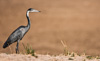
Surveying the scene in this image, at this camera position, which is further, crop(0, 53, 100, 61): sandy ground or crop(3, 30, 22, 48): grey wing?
crop(3, 30, 22, 48): grey wing

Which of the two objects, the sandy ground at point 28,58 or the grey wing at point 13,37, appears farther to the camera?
the grey wing at point 13,37

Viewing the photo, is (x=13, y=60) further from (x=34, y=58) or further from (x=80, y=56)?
(x=80, y=56)

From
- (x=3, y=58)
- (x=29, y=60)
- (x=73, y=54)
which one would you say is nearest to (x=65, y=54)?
(x=73, y=54)

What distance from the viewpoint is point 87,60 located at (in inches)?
353

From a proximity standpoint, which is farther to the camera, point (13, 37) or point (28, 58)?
point (13, 37)

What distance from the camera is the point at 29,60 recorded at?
26.9ft

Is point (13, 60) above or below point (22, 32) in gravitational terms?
below

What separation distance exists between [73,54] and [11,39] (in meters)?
2.66

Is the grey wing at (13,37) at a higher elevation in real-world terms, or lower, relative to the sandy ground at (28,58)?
higher

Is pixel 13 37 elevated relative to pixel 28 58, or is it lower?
elevated

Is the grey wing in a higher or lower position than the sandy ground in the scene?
higher

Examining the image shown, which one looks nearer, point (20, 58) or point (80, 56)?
point (20, 58)

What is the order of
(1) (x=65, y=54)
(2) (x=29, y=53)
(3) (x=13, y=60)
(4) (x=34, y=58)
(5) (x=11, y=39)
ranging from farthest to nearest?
(5) (x=11, y=39) < (1) (x=65, y=54) < (2) (x=29, y=53) < (4) (x=34, y=58) < (3) (x=13, y=60)

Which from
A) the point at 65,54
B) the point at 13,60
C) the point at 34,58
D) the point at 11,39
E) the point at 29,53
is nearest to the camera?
the point at 13,60
